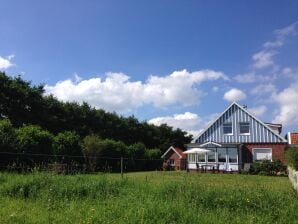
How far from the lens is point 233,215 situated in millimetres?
8773

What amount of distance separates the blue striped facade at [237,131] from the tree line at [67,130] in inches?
342

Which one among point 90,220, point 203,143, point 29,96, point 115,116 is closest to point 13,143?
point 90,220

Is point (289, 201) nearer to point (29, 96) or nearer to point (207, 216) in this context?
point (207, 216)

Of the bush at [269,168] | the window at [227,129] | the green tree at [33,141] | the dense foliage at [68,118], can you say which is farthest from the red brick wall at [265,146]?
the dense foliage at [68,118]

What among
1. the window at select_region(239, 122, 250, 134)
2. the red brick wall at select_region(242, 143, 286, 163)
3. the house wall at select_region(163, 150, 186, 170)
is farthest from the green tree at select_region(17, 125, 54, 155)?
the house wall at select_region(163, 150, 186, 170)

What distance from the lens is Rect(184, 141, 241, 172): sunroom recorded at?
132ft

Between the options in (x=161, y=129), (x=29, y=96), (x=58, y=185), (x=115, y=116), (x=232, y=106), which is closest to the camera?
(x=58, y=185)

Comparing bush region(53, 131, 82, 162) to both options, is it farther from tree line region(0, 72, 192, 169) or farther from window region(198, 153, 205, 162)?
window region(198, 153, 205, 162)

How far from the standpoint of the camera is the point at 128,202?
9.59 meters

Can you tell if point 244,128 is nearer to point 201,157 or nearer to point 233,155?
point 233,155

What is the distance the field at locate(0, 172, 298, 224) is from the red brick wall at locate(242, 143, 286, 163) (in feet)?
97.6

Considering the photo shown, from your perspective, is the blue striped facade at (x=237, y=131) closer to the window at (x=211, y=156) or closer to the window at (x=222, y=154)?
the window at (x=222, y=154)

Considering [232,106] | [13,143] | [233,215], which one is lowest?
[233,215]

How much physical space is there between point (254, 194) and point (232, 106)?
32.8 meters
